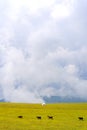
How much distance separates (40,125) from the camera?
52.0 meters

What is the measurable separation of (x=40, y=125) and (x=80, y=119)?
12084 mm

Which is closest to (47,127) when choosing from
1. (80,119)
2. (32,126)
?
(32,126)

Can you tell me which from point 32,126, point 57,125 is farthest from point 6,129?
point 57,125

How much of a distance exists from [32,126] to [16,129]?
4540 mm

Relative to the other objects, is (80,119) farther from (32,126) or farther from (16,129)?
(16,129)

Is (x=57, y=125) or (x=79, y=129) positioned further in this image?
(x=57, y=125)

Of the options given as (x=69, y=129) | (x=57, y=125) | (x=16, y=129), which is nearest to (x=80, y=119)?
(x=57, y=125)

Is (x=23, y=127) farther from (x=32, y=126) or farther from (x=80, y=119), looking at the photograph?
(x=80, y=119)

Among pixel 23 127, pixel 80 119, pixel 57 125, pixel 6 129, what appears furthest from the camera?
pixel 80 119

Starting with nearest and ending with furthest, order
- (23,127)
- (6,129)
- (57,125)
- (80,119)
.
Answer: (6,129), (23,127), (57,125), (80,119)

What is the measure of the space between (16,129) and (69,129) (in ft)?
23.4

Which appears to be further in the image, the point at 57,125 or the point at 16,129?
A: the point at 57,125

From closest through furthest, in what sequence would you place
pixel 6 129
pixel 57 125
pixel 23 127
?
pixel 6 129
pixel 23 127
pixel 57 125

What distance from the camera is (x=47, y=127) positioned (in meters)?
49.8
